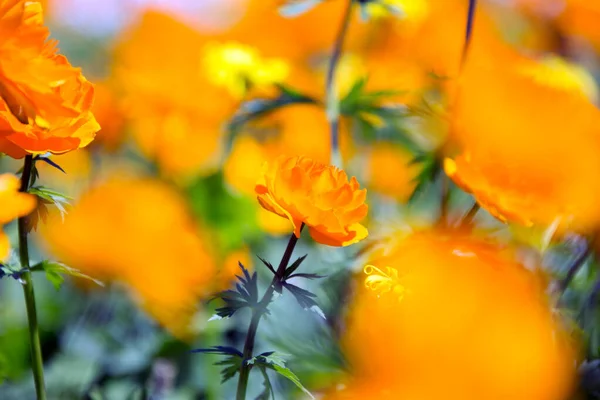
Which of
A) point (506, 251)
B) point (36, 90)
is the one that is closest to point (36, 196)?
point (36, 90)

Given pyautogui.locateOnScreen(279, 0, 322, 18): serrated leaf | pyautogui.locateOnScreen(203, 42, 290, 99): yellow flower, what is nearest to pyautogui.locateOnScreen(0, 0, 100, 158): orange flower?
pyautogui.locateOnScreen(279, 0, 322, 18): serrated leaf

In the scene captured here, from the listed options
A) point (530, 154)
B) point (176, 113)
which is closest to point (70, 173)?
point (176, 113)

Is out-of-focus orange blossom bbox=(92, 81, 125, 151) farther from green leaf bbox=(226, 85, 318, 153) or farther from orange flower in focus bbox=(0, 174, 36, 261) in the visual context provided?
orange flower in focus bbox=(0, 174, 36, 261)

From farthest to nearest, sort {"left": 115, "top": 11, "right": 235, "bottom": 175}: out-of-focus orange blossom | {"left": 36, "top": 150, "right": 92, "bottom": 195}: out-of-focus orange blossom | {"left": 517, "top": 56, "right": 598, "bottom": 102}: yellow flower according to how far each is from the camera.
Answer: {"left": 36, "top": 150, "right": 92, "bottom": 195}: out-of-focus orange blossom → {"left": 115, "top": 11, "right": 235, "bottom": 175}: out-of-focus orange blossom → {"left": 517, "top": 56, "right": 598, "bottom": 102}: yellow flower

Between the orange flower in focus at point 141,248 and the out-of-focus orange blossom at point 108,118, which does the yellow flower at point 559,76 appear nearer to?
the orange flower in focus at point 141,248

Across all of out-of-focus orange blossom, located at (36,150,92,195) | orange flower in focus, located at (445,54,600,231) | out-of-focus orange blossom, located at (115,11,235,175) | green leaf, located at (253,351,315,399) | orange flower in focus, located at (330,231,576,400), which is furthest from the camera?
out-of-focus orange blossom, located at (36,150,92,195)
